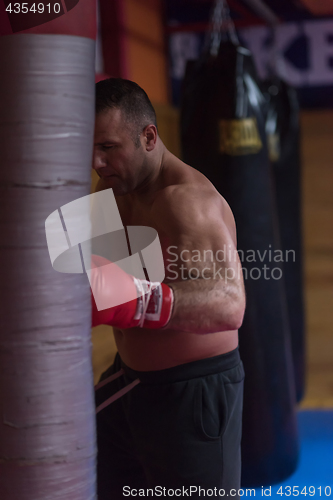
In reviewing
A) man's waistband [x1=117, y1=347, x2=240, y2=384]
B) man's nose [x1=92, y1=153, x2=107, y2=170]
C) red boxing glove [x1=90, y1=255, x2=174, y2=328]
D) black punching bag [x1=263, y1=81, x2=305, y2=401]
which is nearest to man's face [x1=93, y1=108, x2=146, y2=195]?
man's nose [x1=92, y1=153, x2=107, y2=170]

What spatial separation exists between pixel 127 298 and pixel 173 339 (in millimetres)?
252

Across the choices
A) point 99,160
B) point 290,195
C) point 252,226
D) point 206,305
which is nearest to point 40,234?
point 99,160

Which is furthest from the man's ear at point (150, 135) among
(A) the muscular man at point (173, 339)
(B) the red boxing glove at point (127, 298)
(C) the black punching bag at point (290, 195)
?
(C) the black punching bag at point (290, 195)

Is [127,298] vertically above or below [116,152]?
below

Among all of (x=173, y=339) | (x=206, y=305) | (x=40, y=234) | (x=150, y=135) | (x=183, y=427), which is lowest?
(x=183, y=427)

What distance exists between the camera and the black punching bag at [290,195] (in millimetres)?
2812

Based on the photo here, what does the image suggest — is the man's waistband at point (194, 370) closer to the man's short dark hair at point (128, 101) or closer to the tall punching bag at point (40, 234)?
the tall punching bag at point (40, 234)

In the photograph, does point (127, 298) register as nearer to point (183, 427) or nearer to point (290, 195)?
point (183, 427)

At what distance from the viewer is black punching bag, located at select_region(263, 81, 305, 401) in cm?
281

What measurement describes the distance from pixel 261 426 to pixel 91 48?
1.40 m

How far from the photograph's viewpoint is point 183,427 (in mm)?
971

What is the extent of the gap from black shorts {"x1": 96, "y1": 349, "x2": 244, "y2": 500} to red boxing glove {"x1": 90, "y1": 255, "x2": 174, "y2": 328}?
0.27 metres

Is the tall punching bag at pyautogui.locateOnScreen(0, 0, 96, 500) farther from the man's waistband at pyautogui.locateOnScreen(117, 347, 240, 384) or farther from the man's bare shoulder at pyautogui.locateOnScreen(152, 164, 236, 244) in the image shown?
the man's waistband at pyautogui.locateOnScreen(117, 347, 240, 384)

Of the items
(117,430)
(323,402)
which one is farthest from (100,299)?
(323,402)
